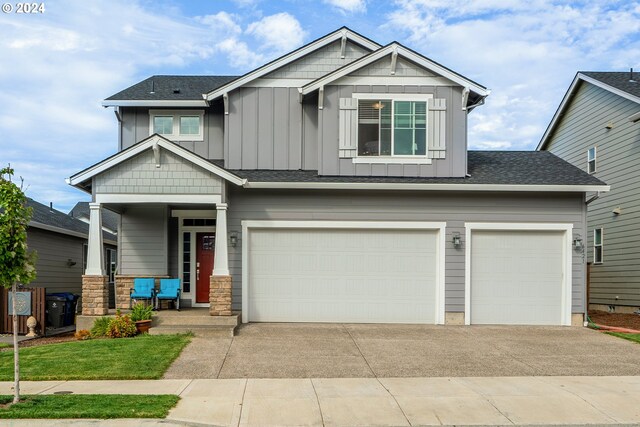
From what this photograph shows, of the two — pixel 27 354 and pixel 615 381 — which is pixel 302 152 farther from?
pixel 615 381

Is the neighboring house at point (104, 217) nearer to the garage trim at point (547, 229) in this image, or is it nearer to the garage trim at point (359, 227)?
the garage trim at point (359, 227)

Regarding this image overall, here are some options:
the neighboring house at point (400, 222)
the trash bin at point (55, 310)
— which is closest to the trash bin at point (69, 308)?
the trash bin at point (55, 310)

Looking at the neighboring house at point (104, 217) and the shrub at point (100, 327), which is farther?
the neighboring house at point (104, 217)

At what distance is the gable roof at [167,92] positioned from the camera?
53.6 feet

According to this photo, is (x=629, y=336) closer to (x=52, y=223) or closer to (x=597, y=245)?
(x=597, y=245)

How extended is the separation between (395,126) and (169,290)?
6996 mm

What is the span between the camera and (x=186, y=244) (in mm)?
15703

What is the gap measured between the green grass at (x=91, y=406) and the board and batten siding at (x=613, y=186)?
15.8m

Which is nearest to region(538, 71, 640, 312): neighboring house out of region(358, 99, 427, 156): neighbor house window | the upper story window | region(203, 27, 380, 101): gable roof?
region(358, 99, 427, 156): neighbor house window

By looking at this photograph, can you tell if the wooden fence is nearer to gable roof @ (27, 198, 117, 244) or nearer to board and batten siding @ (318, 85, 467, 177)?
gable roof @ (27, 198, 117, 244)

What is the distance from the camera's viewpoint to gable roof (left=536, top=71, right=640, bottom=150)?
18203mm

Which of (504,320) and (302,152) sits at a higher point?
(302,152)

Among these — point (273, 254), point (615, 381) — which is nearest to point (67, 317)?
point (273, 254)

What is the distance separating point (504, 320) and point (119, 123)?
12.0 m
